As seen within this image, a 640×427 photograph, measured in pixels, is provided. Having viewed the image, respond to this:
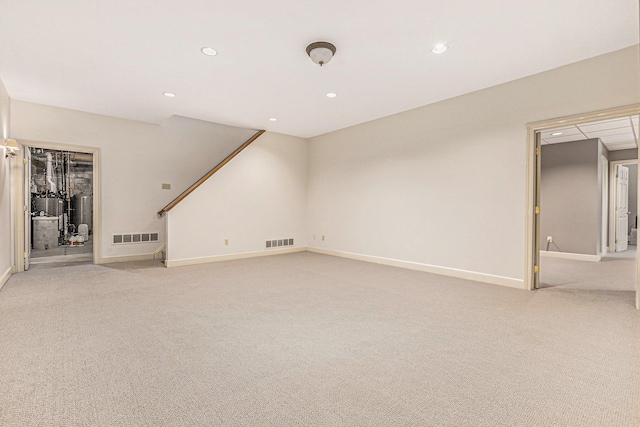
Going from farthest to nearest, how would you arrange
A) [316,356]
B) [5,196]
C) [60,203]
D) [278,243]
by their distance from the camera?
[60,203]
[278,243]
[5,196]
[316,356]

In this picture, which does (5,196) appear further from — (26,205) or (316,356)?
(316,356)

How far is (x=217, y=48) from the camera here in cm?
335

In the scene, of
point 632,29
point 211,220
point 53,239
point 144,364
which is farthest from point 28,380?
point 53,239

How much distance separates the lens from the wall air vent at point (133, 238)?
601cm

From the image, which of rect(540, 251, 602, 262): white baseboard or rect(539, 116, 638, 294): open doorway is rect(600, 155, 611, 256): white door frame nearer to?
rect(539, 116, 638, 294): open doorway

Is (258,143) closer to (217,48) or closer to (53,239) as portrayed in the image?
(217,48)

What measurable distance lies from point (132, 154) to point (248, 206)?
7.97ft

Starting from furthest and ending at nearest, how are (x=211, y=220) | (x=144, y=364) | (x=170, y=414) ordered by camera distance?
(x=211, y=220), (x=144, y=364), (x=170, y=414)

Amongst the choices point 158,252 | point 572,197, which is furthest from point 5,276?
point 572,197

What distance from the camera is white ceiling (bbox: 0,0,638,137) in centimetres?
270

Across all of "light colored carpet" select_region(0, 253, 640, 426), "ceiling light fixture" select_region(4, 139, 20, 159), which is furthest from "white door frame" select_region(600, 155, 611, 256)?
"ceiling light fixture" select_region(4, 139, 20, 159)

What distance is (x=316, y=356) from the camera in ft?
7.47

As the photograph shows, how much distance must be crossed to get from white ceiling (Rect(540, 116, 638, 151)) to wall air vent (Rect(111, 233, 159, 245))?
737 cm

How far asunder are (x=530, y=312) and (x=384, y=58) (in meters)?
3.13
